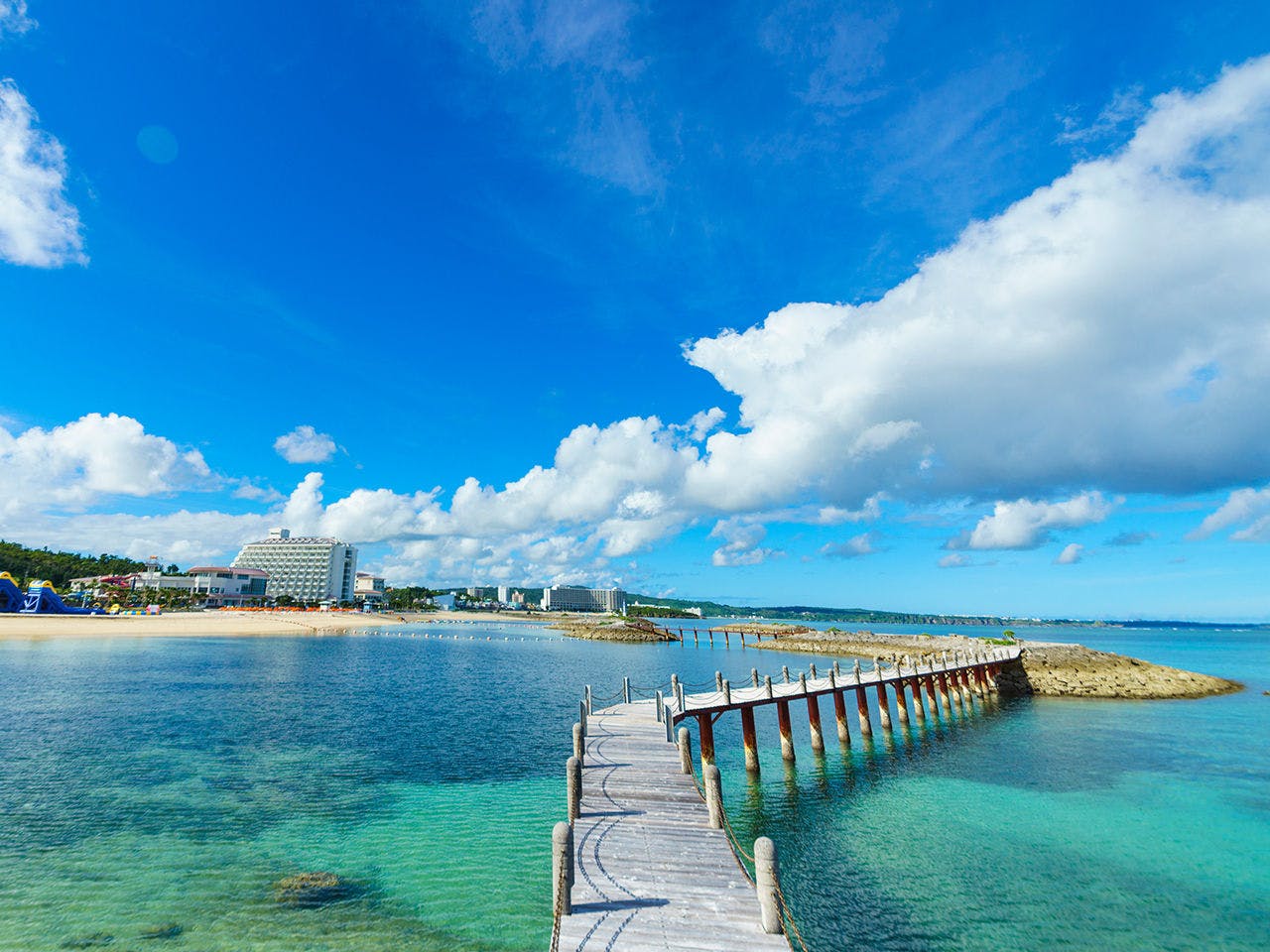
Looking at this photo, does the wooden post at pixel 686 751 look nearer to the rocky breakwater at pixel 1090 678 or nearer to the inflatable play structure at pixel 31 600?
the rocky breakwater at pixel 1090 678

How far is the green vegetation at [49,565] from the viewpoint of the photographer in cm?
14296

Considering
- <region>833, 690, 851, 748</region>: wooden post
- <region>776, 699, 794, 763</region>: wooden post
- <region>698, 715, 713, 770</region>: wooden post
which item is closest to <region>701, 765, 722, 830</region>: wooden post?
<region>698, 715, 713, 770</region>: wooden post

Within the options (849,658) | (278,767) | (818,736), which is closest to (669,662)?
(849,658)

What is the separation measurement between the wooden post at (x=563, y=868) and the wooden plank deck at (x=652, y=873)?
0.23m

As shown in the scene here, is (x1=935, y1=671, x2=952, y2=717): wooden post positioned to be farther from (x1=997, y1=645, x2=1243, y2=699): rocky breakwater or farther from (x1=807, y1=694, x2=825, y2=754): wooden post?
Result: (x1=807, y1=694, x2=825, y2=754): wooden post

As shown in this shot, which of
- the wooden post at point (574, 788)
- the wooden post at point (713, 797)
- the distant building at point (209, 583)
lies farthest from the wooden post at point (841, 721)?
the distant building at point (209, 583)

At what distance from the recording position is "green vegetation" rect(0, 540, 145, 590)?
469ft

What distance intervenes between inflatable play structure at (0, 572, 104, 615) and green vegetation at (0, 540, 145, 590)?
23.6 m

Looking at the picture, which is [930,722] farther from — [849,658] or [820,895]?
[849,658]

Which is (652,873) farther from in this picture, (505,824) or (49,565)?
(49,565)

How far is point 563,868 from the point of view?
10023 mm

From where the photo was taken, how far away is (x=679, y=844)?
1327 cm

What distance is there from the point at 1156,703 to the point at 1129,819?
118 ft

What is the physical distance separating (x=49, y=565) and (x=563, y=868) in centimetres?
20733
